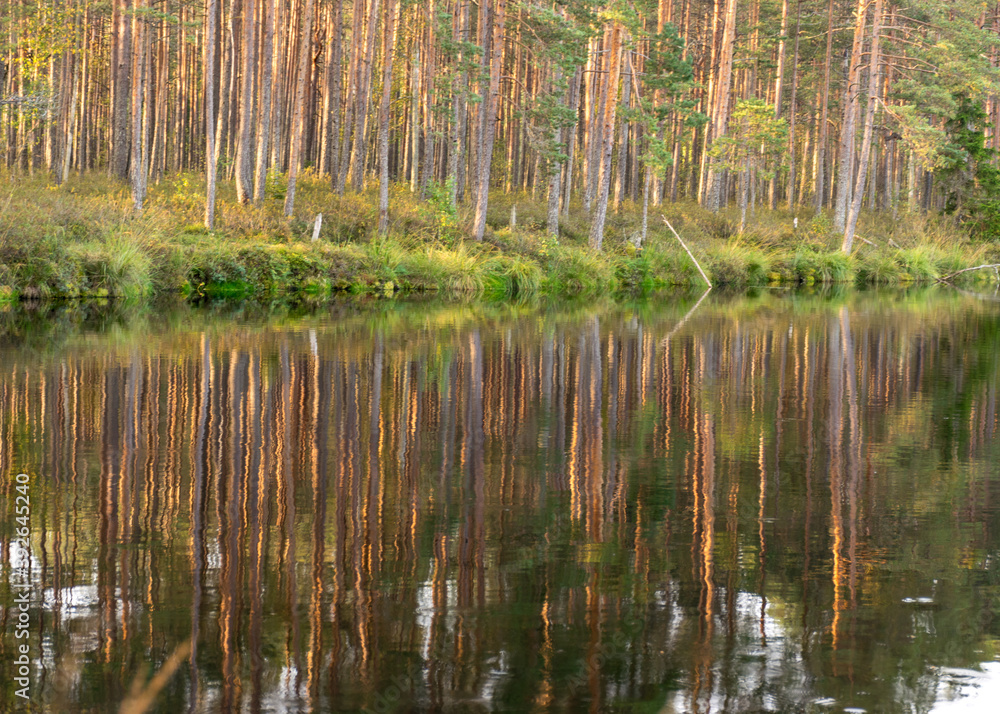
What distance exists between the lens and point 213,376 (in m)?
13.0

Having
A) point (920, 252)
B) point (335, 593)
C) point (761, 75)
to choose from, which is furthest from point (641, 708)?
point (761, 75)

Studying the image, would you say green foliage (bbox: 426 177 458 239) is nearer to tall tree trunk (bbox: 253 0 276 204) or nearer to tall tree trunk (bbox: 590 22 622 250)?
tall tree trunk (bbox: 590 22 622 250)

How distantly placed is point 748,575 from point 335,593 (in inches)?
82.7

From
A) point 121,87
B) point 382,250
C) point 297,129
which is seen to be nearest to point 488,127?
point 297,129

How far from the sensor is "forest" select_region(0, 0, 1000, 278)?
118 feet

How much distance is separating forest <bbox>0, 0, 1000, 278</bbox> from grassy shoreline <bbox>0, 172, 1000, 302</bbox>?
0.99m

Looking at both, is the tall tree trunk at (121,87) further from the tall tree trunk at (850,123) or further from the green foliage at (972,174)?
the green foliage at (972,174)

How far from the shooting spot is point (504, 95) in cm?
3888

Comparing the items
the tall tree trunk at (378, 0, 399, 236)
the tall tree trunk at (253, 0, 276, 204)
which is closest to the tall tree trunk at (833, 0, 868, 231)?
the tall tree trunk at (378, 0, 399, 236)

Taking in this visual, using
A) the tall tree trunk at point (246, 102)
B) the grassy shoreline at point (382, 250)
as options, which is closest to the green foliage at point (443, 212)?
the grassy shoreline at point (382, 250)

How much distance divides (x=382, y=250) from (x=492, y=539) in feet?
88.4

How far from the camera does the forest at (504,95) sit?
3586 cm

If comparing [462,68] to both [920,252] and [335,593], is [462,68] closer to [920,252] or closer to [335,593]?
[920,252]

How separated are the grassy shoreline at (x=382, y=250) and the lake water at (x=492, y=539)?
41.8 feet
